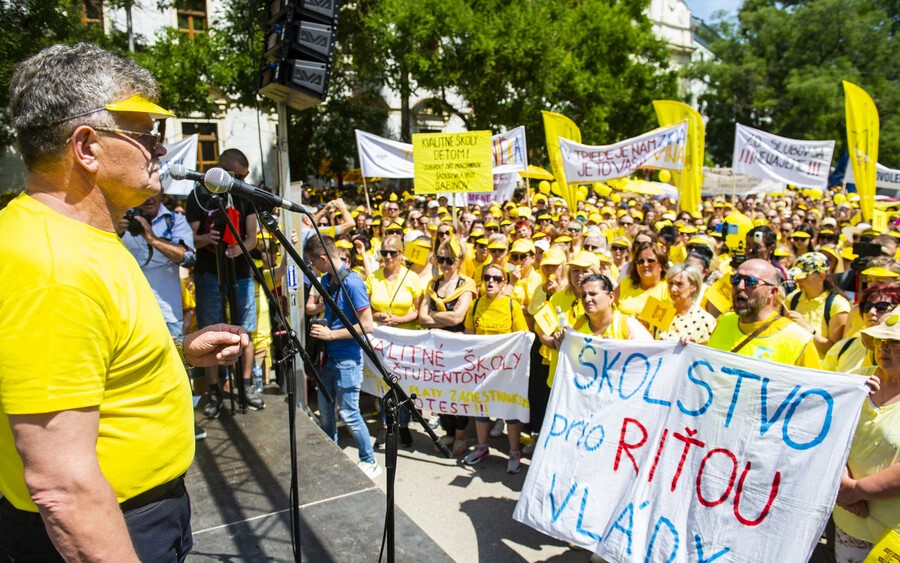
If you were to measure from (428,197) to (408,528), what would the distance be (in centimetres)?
1562

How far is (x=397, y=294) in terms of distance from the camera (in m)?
6.11

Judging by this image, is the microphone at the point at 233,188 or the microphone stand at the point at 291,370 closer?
the microphone at the point at 233,188

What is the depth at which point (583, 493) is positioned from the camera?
3.67m

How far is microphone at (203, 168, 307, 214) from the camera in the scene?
7.03 ft

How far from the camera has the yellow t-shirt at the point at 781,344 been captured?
11.7 feet

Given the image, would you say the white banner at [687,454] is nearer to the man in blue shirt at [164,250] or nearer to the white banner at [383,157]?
the man in blue shirt at [164,250]

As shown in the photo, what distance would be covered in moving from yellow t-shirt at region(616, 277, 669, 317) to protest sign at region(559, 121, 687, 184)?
5017 mm

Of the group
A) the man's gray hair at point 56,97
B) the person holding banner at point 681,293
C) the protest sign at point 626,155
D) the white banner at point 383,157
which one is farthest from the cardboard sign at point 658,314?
the white banner at point 383,157

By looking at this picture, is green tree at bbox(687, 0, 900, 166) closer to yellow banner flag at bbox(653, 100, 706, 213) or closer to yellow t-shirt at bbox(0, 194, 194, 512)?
yellow banner flag at bbox(653, 100, 706, 213)

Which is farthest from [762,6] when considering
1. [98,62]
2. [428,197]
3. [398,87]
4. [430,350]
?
[98,62]

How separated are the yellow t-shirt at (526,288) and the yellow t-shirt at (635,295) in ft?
2.48

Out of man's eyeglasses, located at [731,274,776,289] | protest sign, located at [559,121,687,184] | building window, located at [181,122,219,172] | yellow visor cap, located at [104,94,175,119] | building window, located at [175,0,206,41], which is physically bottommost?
man's eyeglasses, located at [731,274,776,289]

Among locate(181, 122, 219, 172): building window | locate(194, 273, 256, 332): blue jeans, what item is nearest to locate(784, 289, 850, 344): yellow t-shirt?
locate(194, 273, 256, 332): blue jeans

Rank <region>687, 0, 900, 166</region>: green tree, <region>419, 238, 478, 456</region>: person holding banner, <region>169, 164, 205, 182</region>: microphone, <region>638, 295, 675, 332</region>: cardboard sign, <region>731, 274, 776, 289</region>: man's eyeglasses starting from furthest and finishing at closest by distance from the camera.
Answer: <region>687, 0, 900, 166</region>: green tree
<region>419, 238, 478, 456</region>: person holding banner
<region>638, 295, 675, 332</region>: cardboard sign
<region>731, 274, 776, 289</region>: man's eyeglasses
<region>169, 164, 205, 182</region>: microphone
